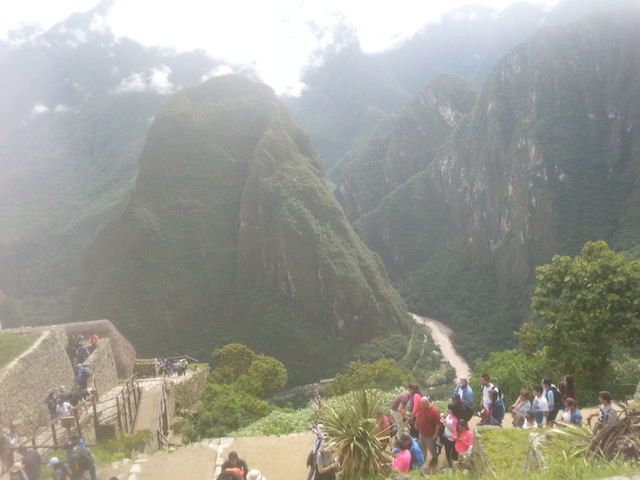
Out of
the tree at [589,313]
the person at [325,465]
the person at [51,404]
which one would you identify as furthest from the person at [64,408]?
the tree at [589,313]

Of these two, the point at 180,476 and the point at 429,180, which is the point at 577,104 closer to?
the point at 429,180

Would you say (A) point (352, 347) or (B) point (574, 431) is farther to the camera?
(A) point (352, 347)

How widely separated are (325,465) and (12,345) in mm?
13223

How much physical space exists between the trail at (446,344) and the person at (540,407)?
51.1m

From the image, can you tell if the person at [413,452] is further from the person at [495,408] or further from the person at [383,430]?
the person at [495,408]

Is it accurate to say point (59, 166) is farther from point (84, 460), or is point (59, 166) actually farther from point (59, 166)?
point (84, 460)

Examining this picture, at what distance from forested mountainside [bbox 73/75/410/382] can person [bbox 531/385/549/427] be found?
184ft

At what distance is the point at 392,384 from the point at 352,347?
4169 cm

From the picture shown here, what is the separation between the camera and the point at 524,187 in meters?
107

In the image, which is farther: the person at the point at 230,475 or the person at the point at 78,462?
the person at the point at 78,462

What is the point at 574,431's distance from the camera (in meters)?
6.95

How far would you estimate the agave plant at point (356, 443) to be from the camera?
25.9ft

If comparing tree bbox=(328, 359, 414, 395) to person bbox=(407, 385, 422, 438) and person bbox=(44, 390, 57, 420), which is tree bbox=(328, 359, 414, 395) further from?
person bbox=(407, 385, 422, 438)

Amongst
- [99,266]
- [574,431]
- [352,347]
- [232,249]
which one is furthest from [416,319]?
[574,431]
